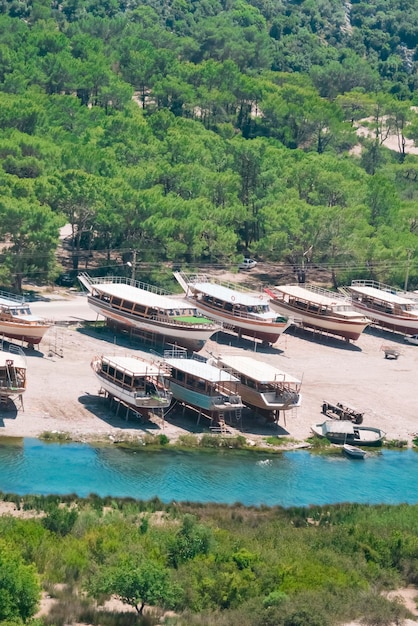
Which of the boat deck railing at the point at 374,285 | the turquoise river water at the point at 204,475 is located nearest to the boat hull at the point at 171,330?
the turquoise river water at the point at 204,475

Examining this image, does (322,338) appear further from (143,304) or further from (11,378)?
(11,378)

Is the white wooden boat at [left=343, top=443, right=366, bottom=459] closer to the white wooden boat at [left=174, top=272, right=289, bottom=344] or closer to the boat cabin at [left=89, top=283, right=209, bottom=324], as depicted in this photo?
the boat cabin at [left=89, top=283, right=209, bottom=324]

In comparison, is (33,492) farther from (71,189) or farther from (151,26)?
(151,26)

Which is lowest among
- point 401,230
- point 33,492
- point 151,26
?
point 33,492

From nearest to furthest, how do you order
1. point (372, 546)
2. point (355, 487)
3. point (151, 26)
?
point (372, 546), point (355, 487), point (151, 26)

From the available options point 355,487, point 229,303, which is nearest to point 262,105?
point 229,303

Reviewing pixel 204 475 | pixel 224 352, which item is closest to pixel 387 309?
pixel 224 352

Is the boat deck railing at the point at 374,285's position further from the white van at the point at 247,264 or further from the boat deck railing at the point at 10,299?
→ the boat deck railing at the point at 10,299
